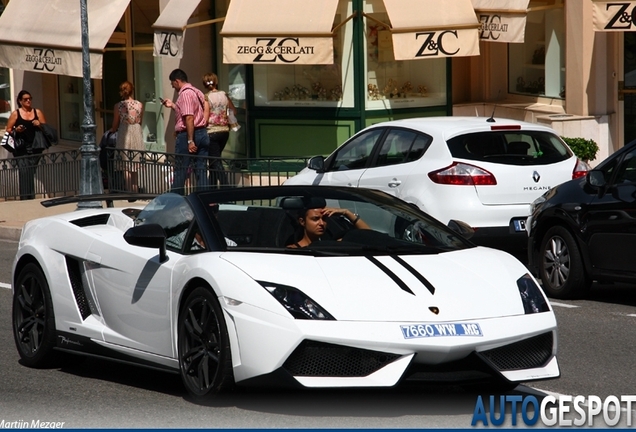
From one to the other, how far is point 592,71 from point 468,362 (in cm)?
1402

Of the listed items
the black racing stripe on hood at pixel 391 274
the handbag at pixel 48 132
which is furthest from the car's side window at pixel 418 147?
the handbag at pixel 48 132

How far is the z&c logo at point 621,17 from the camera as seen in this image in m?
17.6

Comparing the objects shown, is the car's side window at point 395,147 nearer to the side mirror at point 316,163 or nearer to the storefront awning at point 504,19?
the side mirror at point 316,163

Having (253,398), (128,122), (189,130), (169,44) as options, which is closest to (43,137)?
(128,122)

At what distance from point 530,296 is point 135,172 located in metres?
13.3

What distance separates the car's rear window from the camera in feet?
41.9

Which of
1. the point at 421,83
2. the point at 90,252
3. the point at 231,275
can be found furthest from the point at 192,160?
the point at 231,275

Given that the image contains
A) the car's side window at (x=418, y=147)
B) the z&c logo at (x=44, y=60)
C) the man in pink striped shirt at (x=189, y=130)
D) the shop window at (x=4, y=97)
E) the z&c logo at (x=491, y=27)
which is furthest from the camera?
the shop window at (x=4, y=97)

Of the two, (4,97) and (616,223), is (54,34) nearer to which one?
(4,97)

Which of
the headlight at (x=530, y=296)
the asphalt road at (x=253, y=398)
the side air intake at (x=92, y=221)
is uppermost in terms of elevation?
the side air intake at (x=92, y=221)

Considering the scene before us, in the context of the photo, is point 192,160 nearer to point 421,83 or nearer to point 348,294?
point 421,83

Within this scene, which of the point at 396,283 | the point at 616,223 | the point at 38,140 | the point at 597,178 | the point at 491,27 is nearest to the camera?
the point at 396,283

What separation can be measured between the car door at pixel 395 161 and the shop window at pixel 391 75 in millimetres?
6527

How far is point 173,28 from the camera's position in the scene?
20.4 metres
